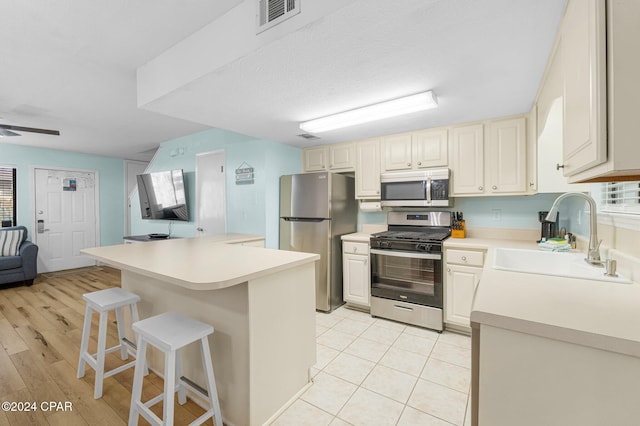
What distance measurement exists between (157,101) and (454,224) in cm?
321

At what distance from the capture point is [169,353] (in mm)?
1379

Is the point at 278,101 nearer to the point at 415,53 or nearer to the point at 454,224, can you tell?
the point at 415,53

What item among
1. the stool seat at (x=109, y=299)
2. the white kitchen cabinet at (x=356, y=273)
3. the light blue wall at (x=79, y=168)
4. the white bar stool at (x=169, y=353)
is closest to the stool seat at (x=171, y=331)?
the white bar stool at (x=169, y=353)

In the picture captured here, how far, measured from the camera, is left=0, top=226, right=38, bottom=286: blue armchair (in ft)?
14.4

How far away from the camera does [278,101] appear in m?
2.31

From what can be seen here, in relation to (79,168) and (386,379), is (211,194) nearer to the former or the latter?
(386,379)

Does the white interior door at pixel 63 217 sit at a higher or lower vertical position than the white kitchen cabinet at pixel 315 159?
lower

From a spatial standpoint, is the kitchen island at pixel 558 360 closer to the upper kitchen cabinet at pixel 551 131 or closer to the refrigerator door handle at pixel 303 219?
the upper kitchen cabinet at pixel 551 131

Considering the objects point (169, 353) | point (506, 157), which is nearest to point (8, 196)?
point (169, 353)

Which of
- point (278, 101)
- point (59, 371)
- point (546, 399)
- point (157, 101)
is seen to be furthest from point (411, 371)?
point (157, 101)

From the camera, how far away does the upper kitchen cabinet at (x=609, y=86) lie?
2.53 feet

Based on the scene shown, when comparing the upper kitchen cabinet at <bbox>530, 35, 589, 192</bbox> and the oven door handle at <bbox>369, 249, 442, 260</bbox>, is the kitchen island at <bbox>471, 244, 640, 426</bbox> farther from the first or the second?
the oven door handle at <bbox>369, 249, 442, 260</bbox>

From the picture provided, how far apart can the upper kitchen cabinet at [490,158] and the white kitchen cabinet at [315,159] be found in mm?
1669

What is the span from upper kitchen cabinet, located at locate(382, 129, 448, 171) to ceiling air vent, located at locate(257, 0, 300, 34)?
226 centimetres
